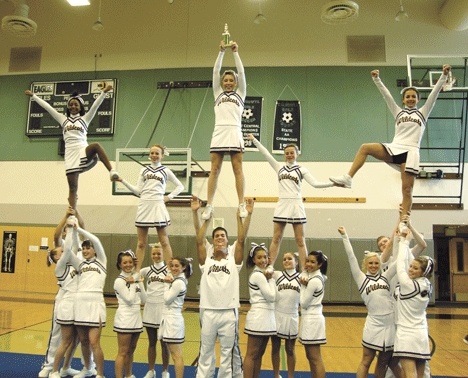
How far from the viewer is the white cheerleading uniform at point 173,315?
224 inches

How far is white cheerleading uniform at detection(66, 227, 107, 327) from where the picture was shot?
233 inches

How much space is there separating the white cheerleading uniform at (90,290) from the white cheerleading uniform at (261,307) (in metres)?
2.07

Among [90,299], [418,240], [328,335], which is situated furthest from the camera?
[328,335]

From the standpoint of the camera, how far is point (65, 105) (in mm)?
15117

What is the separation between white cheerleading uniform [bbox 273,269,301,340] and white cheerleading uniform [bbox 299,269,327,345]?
18 centimetres

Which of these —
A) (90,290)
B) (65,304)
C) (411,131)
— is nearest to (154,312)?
(90,290)

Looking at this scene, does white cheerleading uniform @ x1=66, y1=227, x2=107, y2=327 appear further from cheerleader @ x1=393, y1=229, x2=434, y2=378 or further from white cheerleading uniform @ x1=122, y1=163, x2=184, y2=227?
cheerleader @ x1=393, y1=229, x2=434, y2=378

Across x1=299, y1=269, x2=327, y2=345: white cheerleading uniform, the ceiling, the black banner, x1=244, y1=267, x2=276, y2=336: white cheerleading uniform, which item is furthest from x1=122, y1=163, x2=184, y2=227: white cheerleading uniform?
the black banner

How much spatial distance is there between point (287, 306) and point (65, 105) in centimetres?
1222

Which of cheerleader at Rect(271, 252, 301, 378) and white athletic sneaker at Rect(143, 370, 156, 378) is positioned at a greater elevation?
cheerleader at Rect(271, 252, 301, 378)

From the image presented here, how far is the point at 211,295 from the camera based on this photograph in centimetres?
503

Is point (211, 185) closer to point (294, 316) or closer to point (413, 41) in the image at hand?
point (294, 316)

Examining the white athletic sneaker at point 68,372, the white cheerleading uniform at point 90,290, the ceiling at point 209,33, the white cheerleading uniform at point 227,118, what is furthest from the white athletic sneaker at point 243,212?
the ceiling at point 209,33

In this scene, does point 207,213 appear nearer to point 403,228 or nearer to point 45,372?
point 403,228
